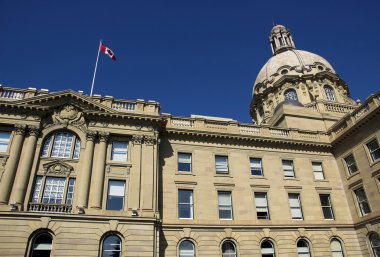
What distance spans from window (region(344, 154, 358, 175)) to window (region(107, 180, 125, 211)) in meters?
20.8

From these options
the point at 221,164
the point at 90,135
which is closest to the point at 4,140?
the point at 90,135

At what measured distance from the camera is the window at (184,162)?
26.4 m

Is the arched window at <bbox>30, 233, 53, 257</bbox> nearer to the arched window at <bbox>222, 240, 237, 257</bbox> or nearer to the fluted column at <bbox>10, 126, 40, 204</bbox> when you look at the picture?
the fluted column at <bbox>10, 126, 40, 204</bbox>

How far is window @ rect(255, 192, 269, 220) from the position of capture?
84.9ft

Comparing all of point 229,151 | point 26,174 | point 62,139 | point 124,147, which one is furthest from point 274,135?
point 26,174

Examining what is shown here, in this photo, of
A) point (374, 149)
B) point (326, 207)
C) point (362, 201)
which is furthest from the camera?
point (326, 207)

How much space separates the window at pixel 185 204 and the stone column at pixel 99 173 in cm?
629

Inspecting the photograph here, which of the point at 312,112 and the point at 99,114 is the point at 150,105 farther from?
the point at 312,112

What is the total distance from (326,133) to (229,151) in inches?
445

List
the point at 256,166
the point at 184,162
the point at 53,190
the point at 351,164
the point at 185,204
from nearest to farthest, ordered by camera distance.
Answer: the point at 53,190 < the point at 185,204 < the point at 184,162 < the point at 256,166 < the point at 351,164

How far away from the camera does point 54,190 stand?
859 inches

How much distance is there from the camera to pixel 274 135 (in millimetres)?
30531

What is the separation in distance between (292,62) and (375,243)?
124 feet

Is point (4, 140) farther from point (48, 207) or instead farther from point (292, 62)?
point (292, 62)
